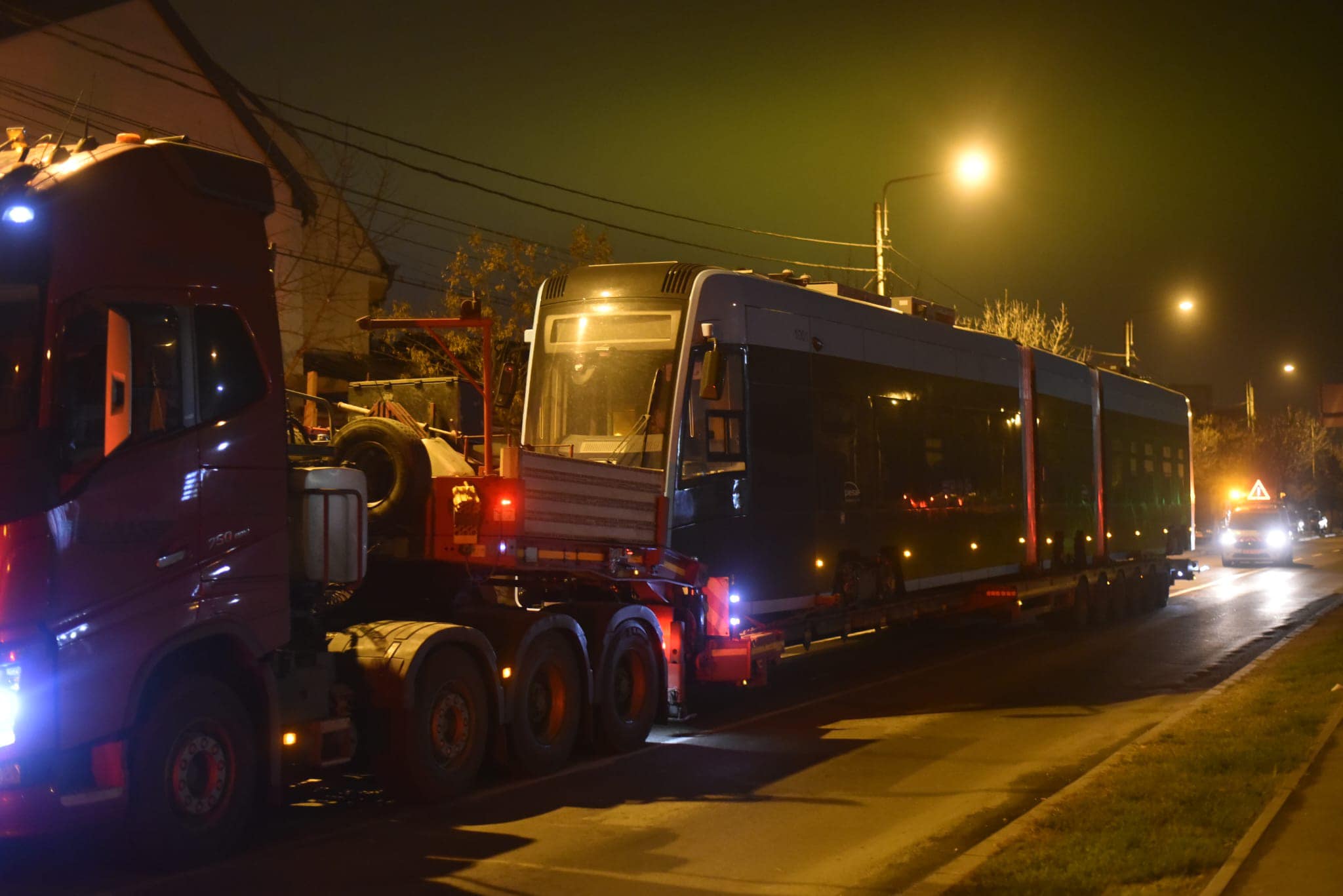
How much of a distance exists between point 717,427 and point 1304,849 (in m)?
6.90

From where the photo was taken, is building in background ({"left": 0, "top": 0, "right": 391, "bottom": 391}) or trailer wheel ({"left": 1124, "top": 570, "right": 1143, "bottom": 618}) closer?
building in background ({"left": 0, "top": 0, "right": 391, "bottom": 391})

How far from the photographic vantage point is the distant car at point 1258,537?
50.0 meters

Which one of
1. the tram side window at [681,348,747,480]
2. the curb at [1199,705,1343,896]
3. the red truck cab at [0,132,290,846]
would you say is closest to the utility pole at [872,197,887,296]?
the tram side window at [681,348,747,480]

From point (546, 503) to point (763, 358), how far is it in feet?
13.6

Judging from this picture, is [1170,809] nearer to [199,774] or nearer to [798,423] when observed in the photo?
[199,774]

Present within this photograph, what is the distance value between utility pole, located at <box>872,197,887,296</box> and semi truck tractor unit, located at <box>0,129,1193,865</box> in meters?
7.56

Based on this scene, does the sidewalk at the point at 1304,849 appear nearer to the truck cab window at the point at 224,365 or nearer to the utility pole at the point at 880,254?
the truck cab window at the point at 224,365

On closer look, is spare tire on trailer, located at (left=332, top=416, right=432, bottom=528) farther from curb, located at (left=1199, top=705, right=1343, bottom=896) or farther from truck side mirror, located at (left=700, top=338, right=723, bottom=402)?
curb, located at (left=1199, top=705, right=1343, bottom=896)

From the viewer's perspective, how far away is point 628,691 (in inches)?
464

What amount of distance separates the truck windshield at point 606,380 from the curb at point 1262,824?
18.4ft

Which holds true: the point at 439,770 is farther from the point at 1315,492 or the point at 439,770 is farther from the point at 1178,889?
the point at 1315,492

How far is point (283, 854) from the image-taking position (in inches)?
311

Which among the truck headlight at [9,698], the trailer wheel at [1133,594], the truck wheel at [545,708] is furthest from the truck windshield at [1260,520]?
the truck headlight at [9,698]

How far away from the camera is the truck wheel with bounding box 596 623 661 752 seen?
37.1 feet
